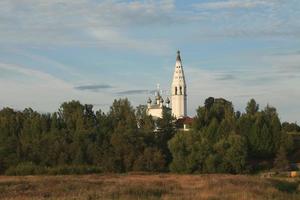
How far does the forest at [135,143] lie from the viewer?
75750mm

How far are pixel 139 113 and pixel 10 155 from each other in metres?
22.3

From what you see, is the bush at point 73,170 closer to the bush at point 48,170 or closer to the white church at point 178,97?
the bush at point 48,170

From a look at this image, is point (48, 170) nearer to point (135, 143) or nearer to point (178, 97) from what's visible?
point (135, 143)

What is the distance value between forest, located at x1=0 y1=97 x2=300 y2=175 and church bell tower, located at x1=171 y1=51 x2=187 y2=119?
35.1m

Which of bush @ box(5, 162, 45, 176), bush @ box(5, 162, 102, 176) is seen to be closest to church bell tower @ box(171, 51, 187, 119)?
bush @ box(5, 162, 102, 176)

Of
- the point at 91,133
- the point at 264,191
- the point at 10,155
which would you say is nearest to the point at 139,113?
the point at 91,133

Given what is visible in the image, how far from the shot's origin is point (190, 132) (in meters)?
81.6

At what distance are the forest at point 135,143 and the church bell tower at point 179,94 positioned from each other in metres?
35.1

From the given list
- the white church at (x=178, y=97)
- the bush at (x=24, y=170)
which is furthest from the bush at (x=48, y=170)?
the white church at (x=178, y=97)

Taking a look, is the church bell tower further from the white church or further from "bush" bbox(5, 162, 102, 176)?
"bush" bbox(5, 162, 102, 176)

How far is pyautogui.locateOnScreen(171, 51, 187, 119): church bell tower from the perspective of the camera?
132m

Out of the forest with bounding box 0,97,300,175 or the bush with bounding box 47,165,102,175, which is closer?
the bush with bounding box 47,165,102,175

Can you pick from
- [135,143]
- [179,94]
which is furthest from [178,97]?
[135,143]

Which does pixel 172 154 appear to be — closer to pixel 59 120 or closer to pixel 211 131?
pixel 211 131
